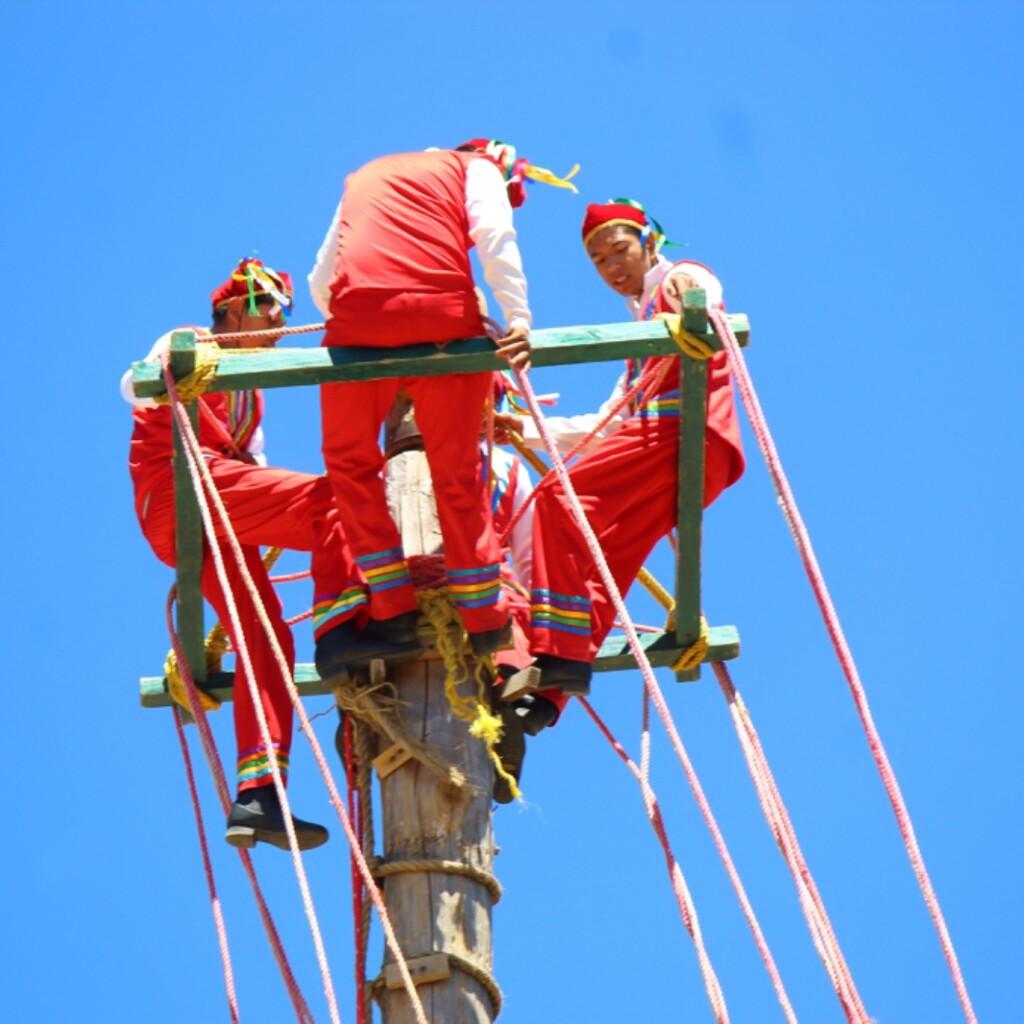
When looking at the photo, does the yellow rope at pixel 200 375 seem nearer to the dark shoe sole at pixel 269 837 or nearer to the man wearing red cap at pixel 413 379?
the man wearing red cap at pixel 413 379

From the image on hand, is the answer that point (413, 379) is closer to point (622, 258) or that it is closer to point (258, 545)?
point (258, 545)

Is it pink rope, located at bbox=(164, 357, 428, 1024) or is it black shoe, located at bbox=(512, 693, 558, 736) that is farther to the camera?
black shoe, located at bbox=(512, 693, 558, 736)

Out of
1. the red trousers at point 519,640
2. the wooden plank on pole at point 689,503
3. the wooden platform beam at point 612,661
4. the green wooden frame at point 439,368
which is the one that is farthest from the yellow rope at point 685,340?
the wooden platform beam at point 612,661

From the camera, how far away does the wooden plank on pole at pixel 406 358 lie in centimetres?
598

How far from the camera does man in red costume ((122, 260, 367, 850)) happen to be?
6.27 metres

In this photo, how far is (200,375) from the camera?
19.8ft

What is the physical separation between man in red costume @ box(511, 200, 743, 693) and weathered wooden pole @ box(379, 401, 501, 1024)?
362mm

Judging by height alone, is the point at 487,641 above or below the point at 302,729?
above

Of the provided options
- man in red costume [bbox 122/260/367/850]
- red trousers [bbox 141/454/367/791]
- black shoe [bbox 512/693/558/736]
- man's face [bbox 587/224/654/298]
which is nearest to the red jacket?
man in red costume [bbox 122/260/367/850]

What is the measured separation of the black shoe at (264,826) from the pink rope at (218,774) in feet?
0.23

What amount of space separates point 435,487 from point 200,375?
672 mm

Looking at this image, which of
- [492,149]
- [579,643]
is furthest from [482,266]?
[579,643]

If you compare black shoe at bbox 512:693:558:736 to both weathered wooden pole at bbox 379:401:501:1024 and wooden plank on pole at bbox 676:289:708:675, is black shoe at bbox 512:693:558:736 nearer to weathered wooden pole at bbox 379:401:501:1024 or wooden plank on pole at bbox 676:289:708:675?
weathered wooden pole at bbox 379:401:501:1024

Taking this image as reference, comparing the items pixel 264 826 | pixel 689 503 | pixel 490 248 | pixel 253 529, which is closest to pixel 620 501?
pixel 689 503
